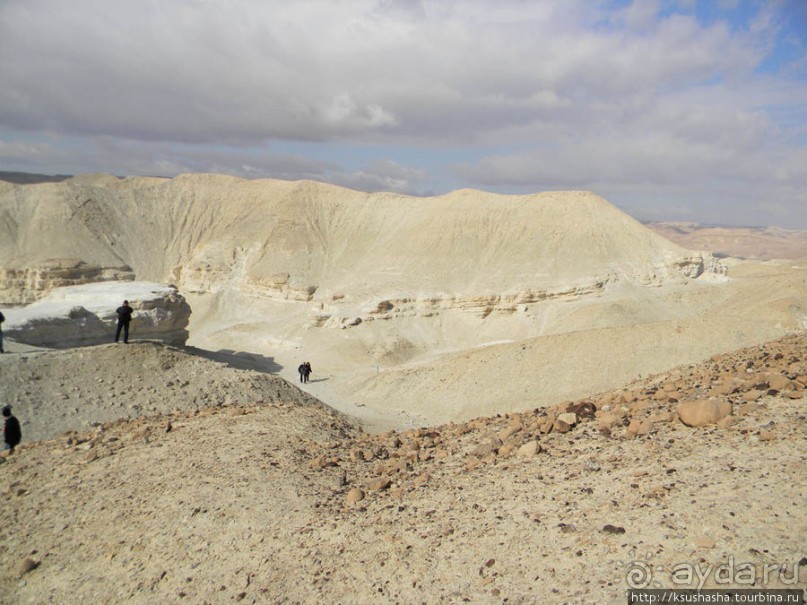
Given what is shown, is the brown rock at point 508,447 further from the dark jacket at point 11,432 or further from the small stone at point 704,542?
the dark jacket at point 11,432

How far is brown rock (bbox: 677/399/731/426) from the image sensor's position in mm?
5648

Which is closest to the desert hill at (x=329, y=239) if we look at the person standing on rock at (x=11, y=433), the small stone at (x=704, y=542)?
the person standing on rock at (x=11, y=433)

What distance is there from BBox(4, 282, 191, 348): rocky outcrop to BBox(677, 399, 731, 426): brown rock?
17997 mm

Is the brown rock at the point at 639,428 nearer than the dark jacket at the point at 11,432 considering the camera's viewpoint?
Yes

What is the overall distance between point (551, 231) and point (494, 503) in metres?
41.1

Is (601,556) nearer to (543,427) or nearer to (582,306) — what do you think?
(543,427)

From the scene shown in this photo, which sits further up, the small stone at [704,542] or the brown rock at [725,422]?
the brown rock at [725,422]

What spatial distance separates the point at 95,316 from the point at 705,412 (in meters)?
19.7

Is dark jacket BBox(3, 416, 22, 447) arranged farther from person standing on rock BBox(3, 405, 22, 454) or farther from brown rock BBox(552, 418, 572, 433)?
brown rock BBox(552, 418, 572, 433)

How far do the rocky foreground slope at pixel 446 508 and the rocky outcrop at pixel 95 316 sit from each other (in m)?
10.9

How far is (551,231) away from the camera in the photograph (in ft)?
145

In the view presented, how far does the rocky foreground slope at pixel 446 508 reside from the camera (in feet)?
13.4

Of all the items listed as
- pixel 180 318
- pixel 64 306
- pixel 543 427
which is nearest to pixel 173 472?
pixel 543 427

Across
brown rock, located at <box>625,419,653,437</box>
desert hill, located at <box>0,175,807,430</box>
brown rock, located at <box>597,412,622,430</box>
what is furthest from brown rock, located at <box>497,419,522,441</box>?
desert hill, located at <box>0,175,807,430</box>
